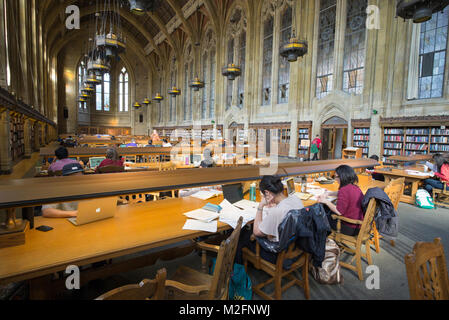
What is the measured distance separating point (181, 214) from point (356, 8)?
13.1 metres

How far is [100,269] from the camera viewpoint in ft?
7.06

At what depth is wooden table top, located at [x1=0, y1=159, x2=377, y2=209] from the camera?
5.05ft

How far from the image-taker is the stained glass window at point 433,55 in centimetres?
858

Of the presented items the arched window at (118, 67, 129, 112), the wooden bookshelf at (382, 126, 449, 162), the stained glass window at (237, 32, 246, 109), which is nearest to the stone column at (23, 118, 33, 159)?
the stained glass window at (237, 32, 246, 109)

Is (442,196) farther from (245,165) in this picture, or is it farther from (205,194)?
(205,194)

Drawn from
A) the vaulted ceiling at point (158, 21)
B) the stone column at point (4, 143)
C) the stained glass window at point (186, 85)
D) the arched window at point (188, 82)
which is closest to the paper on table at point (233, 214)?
the stone column at point (4, 143)

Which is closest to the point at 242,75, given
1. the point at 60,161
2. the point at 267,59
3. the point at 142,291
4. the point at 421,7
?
the point at 267,59

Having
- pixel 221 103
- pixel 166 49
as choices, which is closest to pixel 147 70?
pixel 166 49

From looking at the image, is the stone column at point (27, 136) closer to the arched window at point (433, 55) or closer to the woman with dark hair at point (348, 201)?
the woman with dark hair at point (348, 201)

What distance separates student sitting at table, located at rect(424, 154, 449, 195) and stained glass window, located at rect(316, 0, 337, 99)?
7.55 meters

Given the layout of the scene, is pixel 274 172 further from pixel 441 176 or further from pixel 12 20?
pixel 12 20

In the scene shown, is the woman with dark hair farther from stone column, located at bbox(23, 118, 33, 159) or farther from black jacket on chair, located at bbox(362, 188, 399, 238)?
stone column, located at bbox(23, 118, 33, 159)

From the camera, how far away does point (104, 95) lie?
2980 cm

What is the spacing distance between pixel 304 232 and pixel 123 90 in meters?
33.1
